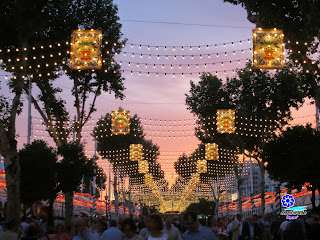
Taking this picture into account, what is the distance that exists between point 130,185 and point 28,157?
2564 inches

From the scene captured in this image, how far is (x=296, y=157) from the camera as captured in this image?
3256cm

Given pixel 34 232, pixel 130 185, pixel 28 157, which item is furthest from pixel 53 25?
pixel 130 185

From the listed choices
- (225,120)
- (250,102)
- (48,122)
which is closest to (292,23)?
(225,120)

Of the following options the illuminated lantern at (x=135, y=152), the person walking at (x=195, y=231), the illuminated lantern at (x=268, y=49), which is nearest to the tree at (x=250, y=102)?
the illuminated lantern at (x=135, y=152)

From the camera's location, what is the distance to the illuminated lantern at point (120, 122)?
34.7 m

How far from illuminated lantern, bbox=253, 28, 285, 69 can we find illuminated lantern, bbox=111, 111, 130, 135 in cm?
1461

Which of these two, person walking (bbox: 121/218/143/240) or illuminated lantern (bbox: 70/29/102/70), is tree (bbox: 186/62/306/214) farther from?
person walking (bbox: 121/218/143/240)

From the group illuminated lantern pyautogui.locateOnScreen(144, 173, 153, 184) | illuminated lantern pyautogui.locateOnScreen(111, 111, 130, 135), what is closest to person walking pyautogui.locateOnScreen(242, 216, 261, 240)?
illuminated lantern pyautogui.locateOnScreen(111, 111, 130, 135)

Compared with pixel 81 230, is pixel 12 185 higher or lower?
higher

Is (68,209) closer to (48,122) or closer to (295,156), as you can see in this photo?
(48,122)

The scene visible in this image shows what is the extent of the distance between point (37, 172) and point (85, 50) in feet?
29.1

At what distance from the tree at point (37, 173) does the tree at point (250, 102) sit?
1885 cm

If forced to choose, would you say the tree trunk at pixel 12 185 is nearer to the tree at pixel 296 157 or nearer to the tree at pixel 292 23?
the tree at pixel 292 23

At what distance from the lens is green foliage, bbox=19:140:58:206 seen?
89.2ft
